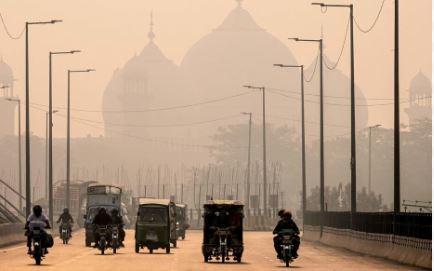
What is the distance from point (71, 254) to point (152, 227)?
4.12 metres

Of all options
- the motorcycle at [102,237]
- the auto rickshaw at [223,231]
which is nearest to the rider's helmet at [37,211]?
the auto rickshaw at [223,231]

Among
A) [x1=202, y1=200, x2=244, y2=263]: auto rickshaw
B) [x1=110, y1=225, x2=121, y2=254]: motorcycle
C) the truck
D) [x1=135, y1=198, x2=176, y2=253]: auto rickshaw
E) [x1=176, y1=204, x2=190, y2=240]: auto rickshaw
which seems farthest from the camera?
[x1=176, y1=204, x2=190, y2=240]: auto rickshaw

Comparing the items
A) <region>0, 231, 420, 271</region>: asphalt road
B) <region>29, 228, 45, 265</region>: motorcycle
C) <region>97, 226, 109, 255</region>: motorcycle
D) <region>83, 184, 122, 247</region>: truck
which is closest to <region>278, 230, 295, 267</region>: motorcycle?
<region>0, 231, 420, 271</region>: asphalt road

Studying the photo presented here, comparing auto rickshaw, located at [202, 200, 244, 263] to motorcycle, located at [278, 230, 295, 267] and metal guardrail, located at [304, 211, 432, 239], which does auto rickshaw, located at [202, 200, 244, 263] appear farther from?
metal guardrail, located at [304, 211, 432, 239]

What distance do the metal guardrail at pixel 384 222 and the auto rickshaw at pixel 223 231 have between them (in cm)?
484

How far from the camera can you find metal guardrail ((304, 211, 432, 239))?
48750mm

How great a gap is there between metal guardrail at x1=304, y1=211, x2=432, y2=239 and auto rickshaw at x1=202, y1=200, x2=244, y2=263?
190 inches

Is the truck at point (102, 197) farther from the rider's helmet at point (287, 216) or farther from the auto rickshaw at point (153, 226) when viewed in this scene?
the rider's helmet at point (287, 216)

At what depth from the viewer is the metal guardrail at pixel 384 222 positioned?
48750 millimetres

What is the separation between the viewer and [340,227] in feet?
246

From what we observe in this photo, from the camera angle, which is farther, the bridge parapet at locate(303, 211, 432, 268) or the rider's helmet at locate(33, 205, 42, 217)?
the rider's helmet at locate(33, 205, 42, 217)

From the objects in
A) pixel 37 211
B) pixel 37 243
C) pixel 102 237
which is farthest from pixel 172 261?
pixel 102 237

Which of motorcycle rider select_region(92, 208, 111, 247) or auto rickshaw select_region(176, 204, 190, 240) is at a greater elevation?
motorcycle rider select_region(92, 208, 111, 247)

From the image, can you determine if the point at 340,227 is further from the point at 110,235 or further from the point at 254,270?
the point at 254,270
